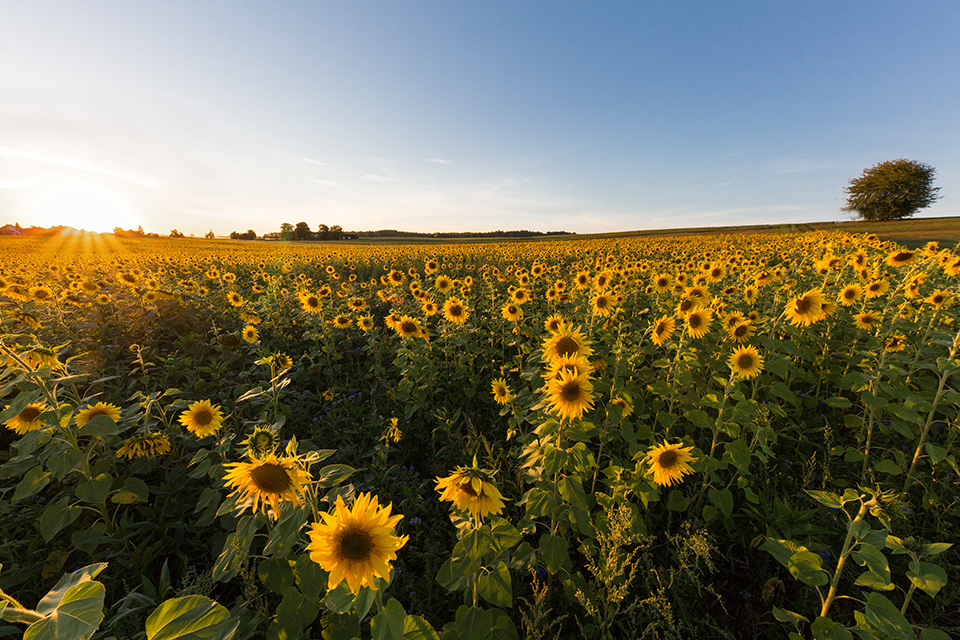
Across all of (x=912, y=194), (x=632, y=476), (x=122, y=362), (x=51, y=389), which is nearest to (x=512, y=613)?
(x=632, y=476)

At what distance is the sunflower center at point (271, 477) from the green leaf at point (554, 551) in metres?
1.49

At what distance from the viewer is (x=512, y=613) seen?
2615 millimetres

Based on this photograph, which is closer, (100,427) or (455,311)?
(100,427)

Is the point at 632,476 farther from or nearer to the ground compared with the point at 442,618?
farther from the ground

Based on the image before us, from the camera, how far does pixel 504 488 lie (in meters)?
3.46

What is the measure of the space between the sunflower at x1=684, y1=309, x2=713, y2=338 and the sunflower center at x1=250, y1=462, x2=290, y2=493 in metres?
4.04

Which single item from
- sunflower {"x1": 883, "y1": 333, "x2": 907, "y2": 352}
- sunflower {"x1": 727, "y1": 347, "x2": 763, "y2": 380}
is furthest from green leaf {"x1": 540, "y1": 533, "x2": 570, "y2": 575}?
sunflower {"x1": 883, "y1": 333, "x2": 907, "y2": 352}

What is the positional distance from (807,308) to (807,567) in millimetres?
3448

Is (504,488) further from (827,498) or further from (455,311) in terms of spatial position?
(455,311)

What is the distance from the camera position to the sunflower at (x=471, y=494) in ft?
5.88

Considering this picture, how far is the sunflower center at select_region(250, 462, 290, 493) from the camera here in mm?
1692

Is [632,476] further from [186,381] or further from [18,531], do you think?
[186,381]

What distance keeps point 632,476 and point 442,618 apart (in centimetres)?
174

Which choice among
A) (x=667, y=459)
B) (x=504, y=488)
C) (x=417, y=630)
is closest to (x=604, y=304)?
(x=667, y=459)
